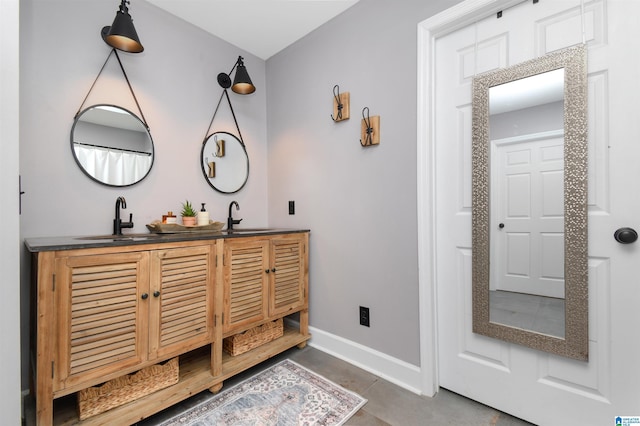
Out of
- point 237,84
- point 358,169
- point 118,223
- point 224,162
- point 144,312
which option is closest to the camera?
point 144,312

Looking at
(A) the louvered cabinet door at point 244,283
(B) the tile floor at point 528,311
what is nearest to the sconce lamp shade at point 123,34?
(A) the louvered cabinet door at point 244,283

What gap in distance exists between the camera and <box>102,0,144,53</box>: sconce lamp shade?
1.56 metres

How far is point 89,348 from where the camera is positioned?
121 centimetres

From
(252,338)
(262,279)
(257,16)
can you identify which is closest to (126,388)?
(252,338)

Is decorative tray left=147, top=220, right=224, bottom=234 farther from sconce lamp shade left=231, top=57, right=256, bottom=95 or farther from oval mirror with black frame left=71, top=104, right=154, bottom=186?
sconce lamp shade left=231, top=57, right=256, bottom=95

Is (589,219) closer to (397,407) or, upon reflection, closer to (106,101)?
(397,407)

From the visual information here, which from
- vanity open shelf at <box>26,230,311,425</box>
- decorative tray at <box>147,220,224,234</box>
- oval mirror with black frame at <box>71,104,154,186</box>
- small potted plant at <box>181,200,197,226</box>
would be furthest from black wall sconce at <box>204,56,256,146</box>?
vanity open shelf at <box>26,230,311,425</box>

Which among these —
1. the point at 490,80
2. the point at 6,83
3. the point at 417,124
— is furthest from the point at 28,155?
the point at 490,80

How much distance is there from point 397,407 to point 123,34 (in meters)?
2.56

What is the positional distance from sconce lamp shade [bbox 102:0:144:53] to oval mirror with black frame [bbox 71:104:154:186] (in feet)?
1.21

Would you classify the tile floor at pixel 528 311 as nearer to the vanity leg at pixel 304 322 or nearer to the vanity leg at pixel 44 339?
the vanity leg at pixel 304 322

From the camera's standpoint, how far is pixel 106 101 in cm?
177

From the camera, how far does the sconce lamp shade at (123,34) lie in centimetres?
156

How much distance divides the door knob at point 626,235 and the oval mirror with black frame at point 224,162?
2376 mm
